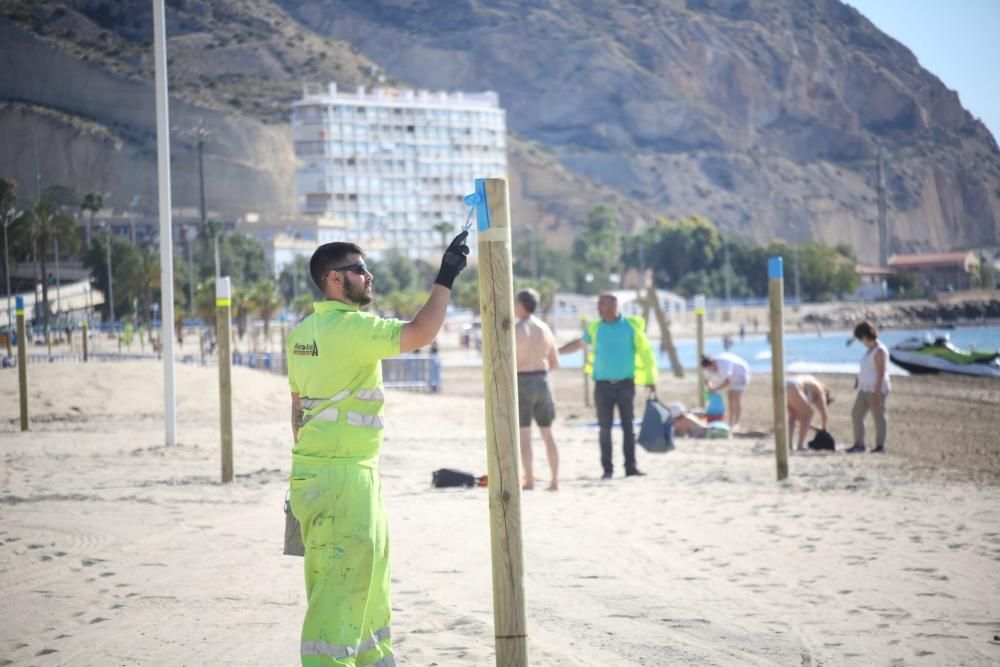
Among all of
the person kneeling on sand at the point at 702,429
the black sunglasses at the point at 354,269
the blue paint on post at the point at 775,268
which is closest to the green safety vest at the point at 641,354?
the blue paint on post at the point at 775,268

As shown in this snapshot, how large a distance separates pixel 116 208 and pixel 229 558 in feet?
356

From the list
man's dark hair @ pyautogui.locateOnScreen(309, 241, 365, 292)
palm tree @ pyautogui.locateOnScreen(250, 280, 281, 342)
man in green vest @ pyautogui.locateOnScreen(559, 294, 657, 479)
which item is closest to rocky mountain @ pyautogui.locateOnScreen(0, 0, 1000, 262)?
palm tree @ pyautogui.locateOnScreen(250, 280, 281, 342)

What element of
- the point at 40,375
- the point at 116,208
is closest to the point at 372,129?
the point at 116,208

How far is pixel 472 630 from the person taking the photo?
5656 mm

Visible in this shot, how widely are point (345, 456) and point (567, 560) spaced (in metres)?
3.39

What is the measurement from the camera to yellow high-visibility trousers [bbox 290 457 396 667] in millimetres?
4047

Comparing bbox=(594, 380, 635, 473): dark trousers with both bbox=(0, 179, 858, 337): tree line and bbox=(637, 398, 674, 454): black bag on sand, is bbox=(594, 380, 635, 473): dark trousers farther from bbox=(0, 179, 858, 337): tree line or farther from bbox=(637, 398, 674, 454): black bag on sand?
bbox=(0, 179, 858, 337): tree line

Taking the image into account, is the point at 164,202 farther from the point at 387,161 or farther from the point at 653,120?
the point at 653,120

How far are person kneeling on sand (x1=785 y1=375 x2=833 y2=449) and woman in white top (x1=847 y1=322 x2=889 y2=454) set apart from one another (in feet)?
1.96

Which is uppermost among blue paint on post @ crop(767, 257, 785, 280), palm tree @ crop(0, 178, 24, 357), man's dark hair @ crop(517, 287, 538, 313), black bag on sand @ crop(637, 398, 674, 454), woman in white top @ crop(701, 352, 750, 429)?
palm tree @ crop(0, 178, 24, 357)

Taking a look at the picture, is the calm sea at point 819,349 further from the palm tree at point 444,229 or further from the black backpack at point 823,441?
the palm tree at point 444,229

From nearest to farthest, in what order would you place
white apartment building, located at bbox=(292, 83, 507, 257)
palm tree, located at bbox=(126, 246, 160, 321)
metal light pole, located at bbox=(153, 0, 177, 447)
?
metal light pole, located at bbox=(153, 0, 177, 447), palm tree, located at bbox=(126, 246, 160, 321), white apartment building, located at bbox=(292, 83, 507, 257)

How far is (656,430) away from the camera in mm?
11594

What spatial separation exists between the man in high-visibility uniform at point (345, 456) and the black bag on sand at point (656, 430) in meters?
7.58
